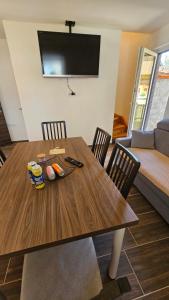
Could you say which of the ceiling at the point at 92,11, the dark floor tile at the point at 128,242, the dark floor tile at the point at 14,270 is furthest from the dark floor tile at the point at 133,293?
the ceiling at the point at 92,11

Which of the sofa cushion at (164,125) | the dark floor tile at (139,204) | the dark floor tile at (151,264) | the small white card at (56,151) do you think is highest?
the sofa cushion at (164,125)

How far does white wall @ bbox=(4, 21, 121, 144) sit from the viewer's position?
2.56 meters

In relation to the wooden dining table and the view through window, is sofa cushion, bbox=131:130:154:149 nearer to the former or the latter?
the view through window

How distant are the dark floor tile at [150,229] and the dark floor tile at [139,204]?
0.09 meters

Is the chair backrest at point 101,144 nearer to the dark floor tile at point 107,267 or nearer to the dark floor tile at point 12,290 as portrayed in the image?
the dark floor tile at point 107,267

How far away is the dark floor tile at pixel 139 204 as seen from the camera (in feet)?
5.82

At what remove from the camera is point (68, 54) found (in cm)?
258

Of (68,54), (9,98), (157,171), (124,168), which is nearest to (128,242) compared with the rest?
(124,168)

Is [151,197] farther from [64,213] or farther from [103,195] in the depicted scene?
[64,213]

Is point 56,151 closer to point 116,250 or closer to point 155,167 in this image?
point 116,250

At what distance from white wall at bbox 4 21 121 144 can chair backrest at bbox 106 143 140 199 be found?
2193 mm

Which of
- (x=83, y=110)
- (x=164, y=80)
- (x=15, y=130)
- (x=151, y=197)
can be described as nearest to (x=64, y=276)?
(x=151, y=197)

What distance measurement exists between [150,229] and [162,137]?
1.45 meters

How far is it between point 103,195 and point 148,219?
3.38ft
